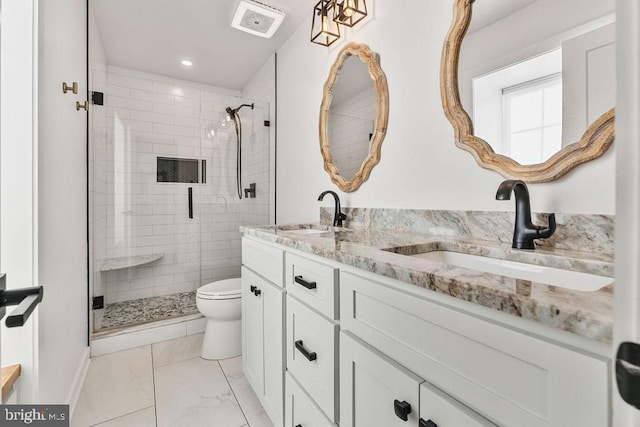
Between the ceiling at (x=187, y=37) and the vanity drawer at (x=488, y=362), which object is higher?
the ceiling at (x=187, y=37)

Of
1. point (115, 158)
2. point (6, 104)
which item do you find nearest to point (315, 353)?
point (6, 104)

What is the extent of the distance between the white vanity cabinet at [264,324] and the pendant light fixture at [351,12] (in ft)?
4.44

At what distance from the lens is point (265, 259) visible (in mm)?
1438

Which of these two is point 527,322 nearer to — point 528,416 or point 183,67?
point 528,416

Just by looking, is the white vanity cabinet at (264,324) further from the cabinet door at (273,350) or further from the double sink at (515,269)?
the double sink at (515,269)

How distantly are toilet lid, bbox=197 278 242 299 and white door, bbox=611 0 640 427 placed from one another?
2.10m

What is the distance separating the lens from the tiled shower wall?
8.61 ft

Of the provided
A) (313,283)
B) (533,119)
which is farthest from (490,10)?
(313,283)

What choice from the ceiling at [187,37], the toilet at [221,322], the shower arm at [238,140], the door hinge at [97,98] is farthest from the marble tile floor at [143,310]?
the ceiling at [187,37]

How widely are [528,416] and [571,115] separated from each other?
0.88 meters

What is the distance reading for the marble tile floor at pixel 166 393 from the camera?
1.51m

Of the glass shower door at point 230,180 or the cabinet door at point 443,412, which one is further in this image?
the glass shower door at point 230,180

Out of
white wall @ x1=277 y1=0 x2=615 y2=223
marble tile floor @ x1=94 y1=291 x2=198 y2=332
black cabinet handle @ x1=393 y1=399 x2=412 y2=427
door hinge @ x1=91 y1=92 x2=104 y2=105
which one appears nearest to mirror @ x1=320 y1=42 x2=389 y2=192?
white wall @ x1=277 y1=0 x2=615 y2=223

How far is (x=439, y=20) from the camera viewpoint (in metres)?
1.29
